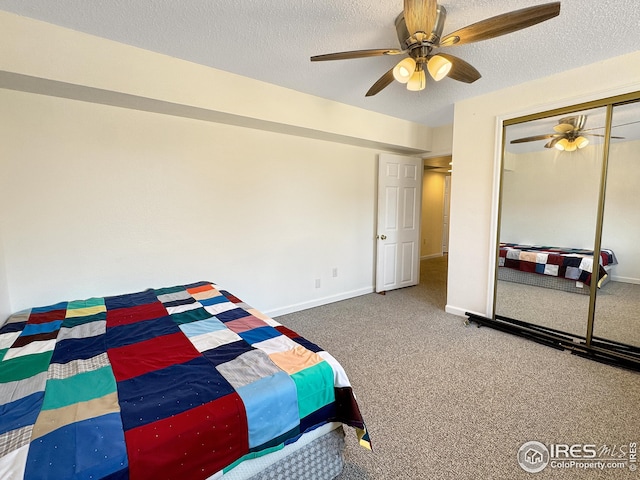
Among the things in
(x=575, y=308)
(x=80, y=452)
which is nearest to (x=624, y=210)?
(x=575, y=308)

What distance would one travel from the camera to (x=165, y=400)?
1130 mm

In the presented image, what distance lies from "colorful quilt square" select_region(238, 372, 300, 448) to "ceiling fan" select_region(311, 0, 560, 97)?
185cm

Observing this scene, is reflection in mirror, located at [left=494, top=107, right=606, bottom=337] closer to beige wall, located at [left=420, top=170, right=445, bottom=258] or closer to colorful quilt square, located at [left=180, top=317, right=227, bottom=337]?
colorful quilt square, located at [left=180, top=317, right=227, bottom=337]

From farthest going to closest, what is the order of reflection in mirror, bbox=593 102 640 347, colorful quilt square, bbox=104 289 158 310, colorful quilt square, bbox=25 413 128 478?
1. reflection in mirror, bbox=593 102 640 347
2. colorful quilt square, bbox=104 289 158 310
3. colorful quilt square, bbox=25 413 128 478

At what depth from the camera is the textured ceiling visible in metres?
1.82

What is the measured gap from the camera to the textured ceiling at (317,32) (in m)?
1.82

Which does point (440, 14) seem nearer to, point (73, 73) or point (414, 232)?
point (73, 73)

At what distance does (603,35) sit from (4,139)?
4.41m

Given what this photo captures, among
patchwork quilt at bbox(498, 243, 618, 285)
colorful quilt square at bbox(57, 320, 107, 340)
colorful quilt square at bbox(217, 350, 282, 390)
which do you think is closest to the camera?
colorful quilt square at bbox(217, 350, 282, 390)

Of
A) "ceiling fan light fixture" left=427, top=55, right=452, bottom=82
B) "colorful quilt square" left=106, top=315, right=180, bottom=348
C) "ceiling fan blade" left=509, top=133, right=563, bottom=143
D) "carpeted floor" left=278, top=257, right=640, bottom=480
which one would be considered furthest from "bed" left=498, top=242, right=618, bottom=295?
"colorful quilt square" left=106, top=315, right=180, bottom=348

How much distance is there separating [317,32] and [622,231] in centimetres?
304

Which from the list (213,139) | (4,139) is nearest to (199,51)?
(213,139)

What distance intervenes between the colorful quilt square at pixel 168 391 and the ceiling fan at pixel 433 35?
188 cm

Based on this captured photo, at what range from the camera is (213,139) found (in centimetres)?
298
